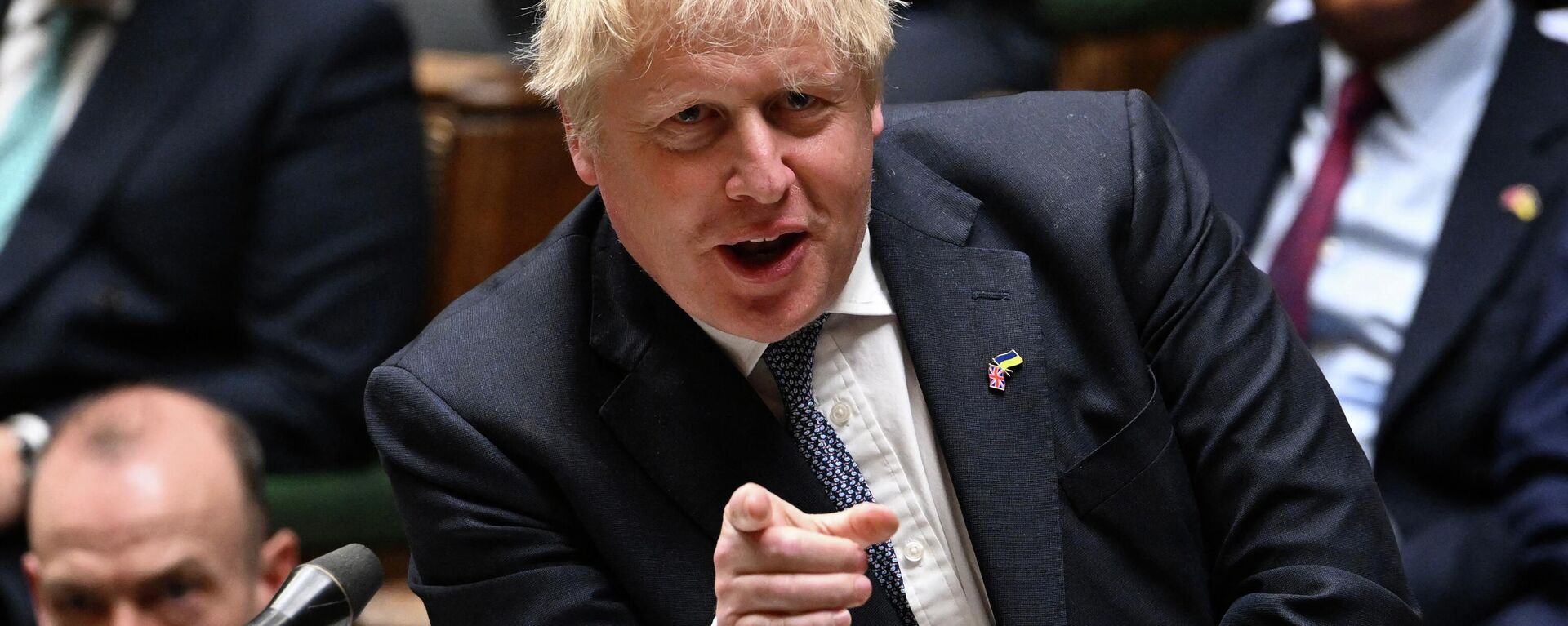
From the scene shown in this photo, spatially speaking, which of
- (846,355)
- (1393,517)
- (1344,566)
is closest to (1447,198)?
(1393,517)

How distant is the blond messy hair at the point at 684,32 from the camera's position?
129 centimetres

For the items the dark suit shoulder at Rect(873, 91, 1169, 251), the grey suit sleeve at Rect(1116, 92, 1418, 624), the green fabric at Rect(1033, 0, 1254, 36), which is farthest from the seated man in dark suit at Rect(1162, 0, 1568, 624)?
the dark suit shoulder at Rect(873, 91, 1169, 251)

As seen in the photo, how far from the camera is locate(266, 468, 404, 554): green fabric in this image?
8.66 ft

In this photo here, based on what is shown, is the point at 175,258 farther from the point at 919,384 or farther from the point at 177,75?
the point at 919,384

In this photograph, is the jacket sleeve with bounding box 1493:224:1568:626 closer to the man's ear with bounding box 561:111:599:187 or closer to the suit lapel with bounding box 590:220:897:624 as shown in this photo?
the suit lapel with bounding box 590:220:897:624

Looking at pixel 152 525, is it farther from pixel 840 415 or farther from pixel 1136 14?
pixel 1136 14

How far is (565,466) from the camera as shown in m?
1.45

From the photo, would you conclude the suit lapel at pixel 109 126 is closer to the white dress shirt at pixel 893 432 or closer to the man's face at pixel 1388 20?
the white dress shirt at pixel 893 432

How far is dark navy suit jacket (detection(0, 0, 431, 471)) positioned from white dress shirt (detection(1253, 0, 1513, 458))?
4.52 ft

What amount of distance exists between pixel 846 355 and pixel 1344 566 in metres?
0.45

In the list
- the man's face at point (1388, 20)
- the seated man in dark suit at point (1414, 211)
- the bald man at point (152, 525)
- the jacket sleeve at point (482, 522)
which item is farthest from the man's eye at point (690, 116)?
the man's face at point (1388, 20)

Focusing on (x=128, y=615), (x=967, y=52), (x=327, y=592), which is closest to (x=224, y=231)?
(x=128, y=615)

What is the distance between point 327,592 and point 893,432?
1.58ft

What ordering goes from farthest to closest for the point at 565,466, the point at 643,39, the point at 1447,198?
the point at 1447,198 → the point at 565,466 → the point at 643,39
